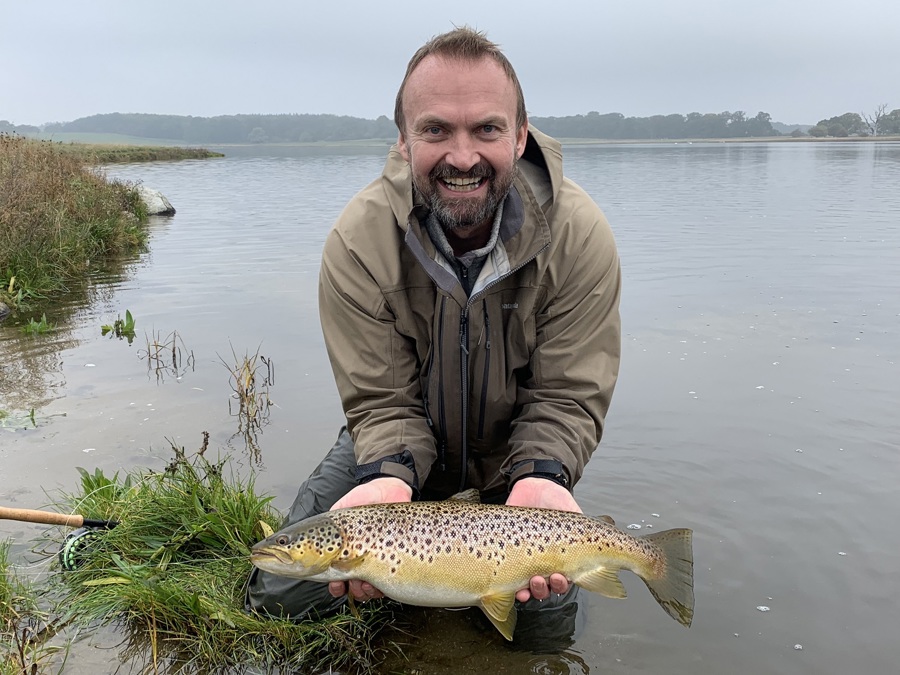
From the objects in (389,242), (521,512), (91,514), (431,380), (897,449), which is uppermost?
(389,242)

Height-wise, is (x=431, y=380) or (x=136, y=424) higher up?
(x=431, y=380)

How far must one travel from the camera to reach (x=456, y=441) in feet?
14.4

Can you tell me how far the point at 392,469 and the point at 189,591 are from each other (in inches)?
48.0

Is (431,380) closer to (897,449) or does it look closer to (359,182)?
(897,449)

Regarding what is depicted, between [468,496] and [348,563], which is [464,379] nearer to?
[468,496]

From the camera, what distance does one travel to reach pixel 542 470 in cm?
396

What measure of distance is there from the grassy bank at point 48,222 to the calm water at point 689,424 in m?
0.72

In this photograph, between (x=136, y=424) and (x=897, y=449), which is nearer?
(x=897, y=449)

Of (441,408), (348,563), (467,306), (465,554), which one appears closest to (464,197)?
(467,306)

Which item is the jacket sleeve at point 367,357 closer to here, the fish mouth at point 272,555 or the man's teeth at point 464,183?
the man's teeth at point 464,183

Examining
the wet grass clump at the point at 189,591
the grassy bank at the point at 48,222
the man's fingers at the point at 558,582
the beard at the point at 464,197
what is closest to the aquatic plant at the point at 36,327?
the grassy bank at the point at 48,222

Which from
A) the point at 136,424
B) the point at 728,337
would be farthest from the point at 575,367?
the point at 728,337

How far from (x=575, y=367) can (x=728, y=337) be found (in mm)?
6216

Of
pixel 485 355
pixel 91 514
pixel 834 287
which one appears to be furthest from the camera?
pixel 834 287
